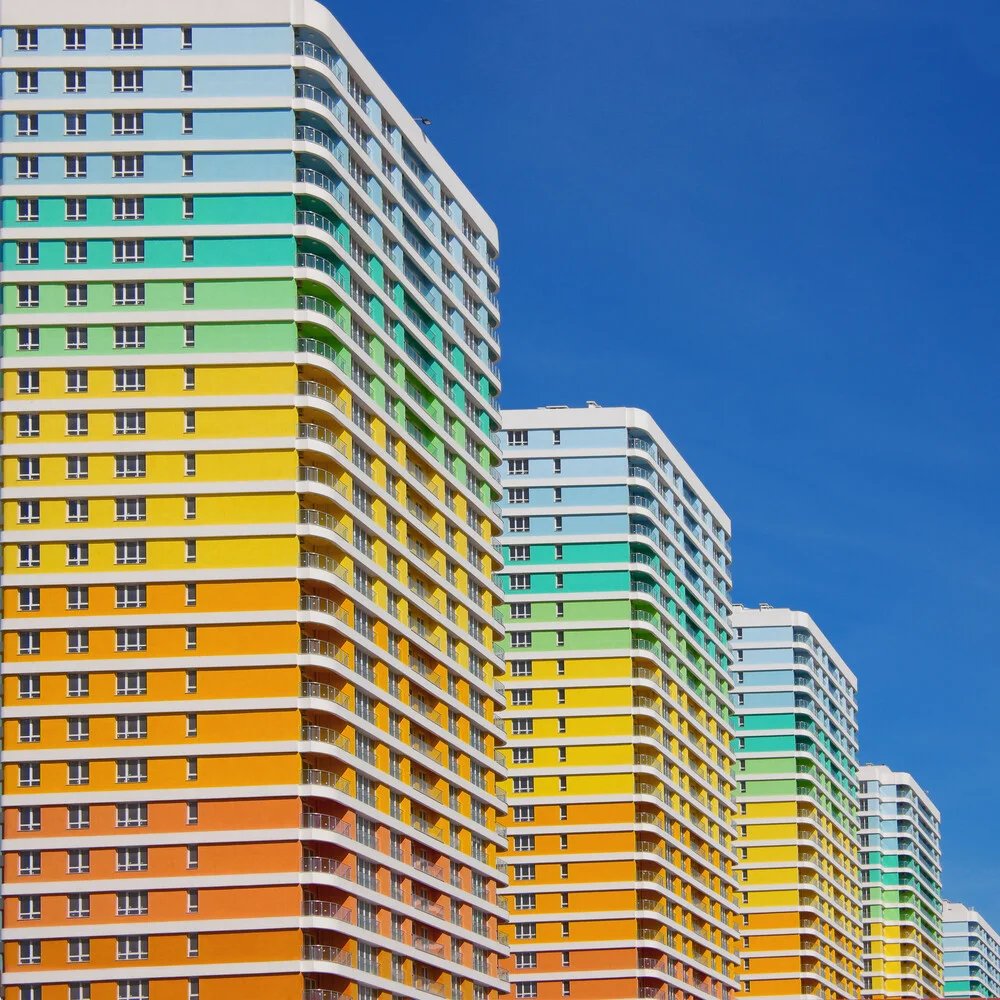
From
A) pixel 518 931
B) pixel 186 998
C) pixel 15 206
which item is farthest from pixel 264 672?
pixel 518 931

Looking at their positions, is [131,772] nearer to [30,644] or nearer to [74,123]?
[30,644]

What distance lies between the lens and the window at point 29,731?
319 ft

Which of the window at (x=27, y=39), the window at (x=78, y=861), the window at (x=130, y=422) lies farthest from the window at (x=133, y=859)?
the window at (x=27, y=39)

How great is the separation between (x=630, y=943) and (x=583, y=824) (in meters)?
8.46

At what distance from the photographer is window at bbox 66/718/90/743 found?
97.2 meters

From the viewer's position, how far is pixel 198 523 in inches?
3903

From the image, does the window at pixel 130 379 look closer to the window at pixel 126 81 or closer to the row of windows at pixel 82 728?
the window at pixel 126 81

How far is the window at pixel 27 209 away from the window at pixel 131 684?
73.2 feet

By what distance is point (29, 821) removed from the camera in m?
96.3

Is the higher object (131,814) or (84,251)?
(84,251)

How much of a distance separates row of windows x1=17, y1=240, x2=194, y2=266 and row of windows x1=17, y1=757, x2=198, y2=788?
23.7 m

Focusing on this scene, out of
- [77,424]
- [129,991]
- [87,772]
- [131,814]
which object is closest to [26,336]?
[77,424]

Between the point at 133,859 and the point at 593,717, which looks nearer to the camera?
the point at 133,859

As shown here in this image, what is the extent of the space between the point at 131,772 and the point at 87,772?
6.60 feet
